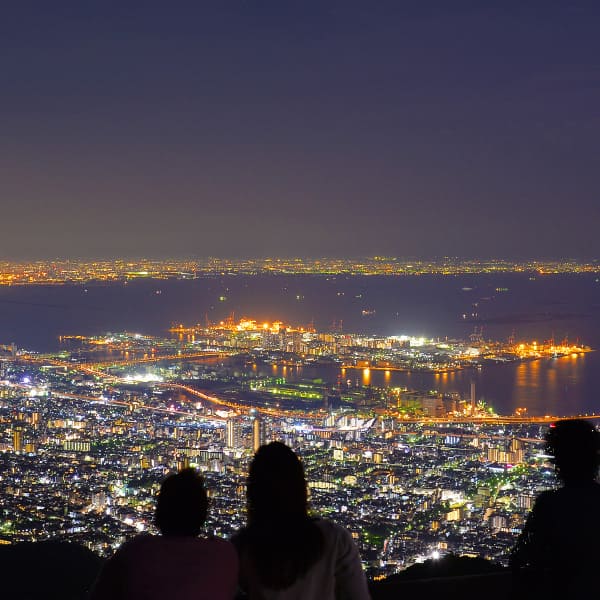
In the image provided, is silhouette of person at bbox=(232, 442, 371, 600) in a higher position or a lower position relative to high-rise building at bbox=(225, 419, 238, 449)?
higher

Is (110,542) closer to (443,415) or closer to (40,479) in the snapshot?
(40,479)

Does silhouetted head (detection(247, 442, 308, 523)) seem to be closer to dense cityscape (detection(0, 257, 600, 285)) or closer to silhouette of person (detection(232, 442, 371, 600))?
silhouette of person (detection(232, 442, 371, 600))

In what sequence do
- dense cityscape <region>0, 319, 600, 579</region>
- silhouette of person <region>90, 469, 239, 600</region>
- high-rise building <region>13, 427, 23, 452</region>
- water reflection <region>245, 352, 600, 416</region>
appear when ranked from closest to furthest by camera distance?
silhouette of person <region>90, 469, 239, 600</region> → dense cityscape <region>0, 319, 600, 579</region> → high-rise building <region>13, 427, 23, 452</region> → water reflection <region>245, 352, 600, 416</region>

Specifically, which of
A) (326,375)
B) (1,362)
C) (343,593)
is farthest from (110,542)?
(1,362)

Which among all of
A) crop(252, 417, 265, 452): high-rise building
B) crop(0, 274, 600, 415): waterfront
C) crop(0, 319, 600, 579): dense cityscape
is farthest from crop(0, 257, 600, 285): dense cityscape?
crop(252, 417, 265, 452): high-rise building

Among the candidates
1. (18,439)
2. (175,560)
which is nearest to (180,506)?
(175,560)

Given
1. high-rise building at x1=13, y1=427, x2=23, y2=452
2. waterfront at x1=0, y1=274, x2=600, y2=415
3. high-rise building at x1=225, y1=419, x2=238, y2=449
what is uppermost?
waterfront at x1=0, y1=274, x2=600, y2=415

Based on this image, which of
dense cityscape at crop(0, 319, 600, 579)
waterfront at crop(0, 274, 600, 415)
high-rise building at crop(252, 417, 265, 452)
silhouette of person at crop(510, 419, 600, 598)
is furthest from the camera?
waterfront at crop(0, 274, 600, 415)
